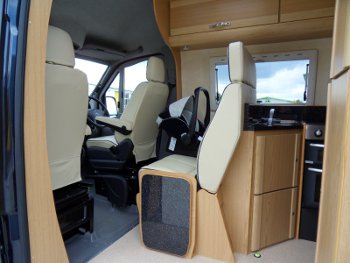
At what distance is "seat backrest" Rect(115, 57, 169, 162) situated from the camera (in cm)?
210

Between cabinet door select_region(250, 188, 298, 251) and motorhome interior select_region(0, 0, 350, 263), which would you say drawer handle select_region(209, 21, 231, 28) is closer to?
motorhome interior select_region(0, 0, 350, 263)

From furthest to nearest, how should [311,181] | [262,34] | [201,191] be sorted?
1. [262,34]
2. [311,181]
3. [201,191]

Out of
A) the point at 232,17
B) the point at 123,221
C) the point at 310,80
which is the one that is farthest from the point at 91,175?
the point at 310,80

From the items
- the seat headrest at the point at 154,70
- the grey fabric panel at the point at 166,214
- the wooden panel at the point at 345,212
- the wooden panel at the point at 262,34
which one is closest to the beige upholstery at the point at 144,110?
the seat headrest at the point at 154,70

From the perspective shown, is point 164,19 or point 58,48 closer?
point 58,48

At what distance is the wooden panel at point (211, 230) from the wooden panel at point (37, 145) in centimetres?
84

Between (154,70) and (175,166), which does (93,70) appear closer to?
(154,70)

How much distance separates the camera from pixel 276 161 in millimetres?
1636

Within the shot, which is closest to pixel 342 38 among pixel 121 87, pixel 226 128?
pixel 226 128

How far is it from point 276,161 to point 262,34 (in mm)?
1037

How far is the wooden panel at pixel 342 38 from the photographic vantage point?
647 mm

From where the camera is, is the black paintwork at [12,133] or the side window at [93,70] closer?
the black paintwork at [12,133]

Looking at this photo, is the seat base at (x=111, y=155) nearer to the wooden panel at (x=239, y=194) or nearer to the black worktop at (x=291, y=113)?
the wooden panel at (x=239, y=194)

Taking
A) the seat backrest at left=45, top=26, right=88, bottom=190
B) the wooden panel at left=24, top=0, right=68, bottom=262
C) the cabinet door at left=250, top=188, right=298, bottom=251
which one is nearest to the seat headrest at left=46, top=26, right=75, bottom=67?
the seat backrest at left=45, top=26, right=88, bottom=190
